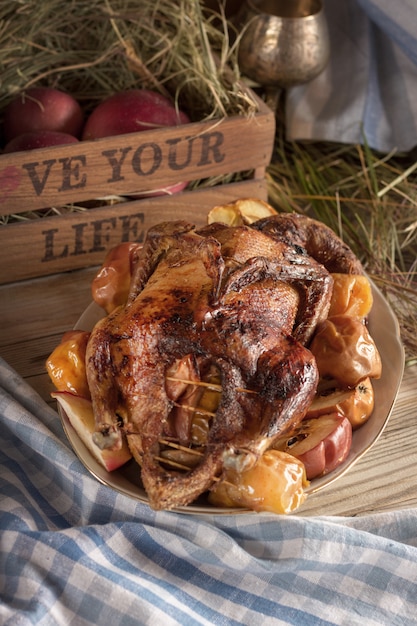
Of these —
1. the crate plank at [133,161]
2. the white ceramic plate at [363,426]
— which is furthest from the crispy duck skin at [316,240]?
the crate plank at [133,161]

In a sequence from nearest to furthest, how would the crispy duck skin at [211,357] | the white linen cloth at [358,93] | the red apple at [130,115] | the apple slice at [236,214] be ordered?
the crispy duck skin at [211,357] < the apple slice at [236,214] < the red apple at [130,115] < the white linen cloth at [358,93]

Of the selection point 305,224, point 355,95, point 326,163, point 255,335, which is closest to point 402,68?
point 355,95

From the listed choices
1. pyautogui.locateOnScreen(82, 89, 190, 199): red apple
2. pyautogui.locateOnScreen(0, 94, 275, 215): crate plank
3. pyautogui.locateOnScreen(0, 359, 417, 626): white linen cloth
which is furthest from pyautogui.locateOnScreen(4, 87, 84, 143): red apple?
pyautogui.locateOnScreen(0, 359, 417, 626): white linen cloth

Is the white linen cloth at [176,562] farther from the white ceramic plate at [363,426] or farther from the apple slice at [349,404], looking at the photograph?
the apple slice at [349,404]

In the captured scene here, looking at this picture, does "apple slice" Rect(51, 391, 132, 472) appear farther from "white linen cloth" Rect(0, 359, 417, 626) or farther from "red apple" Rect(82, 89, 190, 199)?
"red apple" Rect(82, 89, 190, 199)

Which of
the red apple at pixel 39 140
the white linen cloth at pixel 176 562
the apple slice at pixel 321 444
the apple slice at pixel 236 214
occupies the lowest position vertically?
the white linen cloth at pixel 176 562

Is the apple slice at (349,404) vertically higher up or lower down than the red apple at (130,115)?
lower down

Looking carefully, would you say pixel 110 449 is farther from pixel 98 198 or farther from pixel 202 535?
pixel 98 198
